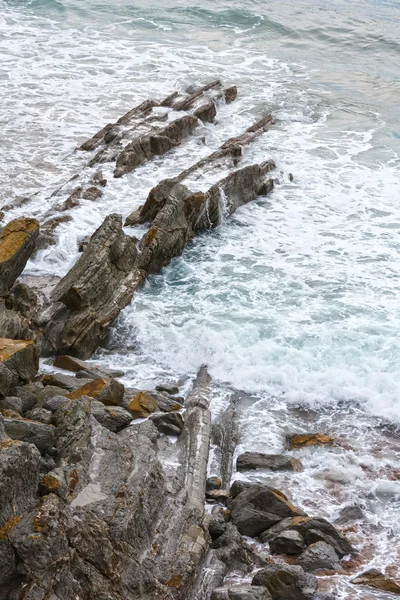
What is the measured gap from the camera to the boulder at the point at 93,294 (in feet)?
38.6

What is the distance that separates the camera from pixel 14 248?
484 inches

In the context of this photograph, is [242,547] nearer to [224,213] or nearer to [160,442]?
[160,442]

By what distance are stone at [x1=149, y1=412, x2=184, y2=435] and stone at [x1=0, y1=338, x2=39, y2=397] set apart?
1.72 m

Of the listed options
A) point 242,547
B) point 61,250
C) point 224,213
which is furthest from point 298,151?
point 242,547

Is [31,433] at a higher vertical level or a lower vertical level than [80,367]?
higher

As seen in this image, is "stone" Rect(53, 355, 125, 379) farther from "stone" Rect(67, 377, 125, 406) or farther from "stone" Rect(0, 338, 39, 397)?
"stone" Rect(0, 338, 39, 397)

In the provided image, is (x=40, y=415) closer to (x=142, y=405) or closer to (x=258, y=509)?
(x=142, y=405)

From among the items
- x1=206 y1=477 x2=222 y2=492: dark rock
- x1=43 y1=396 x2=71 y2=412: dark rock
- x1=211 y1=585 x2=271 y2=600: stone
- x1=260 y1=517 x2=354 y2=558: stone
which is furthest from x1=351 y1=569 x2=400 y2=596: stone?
x1=43 y1=396 x2=71 y2=412: dark rock

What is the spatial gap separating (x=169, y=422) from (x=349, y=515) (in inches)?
99.4

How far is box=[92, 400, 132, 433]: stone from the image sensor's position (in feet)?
29.0

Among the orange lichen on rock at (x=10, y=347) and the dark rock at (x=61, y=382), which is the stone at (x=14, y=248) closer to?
the orange lichen on rock at (x=10, y=347)

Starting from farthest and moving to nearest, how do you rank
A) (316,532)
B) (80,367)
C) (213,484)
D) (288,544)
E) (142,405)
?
(80,367)
(142,405)
(213,484)
(316,532)
(288,544)

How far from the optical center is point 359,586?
744cm

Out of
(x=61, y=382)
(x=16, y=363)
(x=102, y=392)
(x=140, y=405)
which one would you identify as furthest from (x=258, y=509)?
(x=16, y=363)
